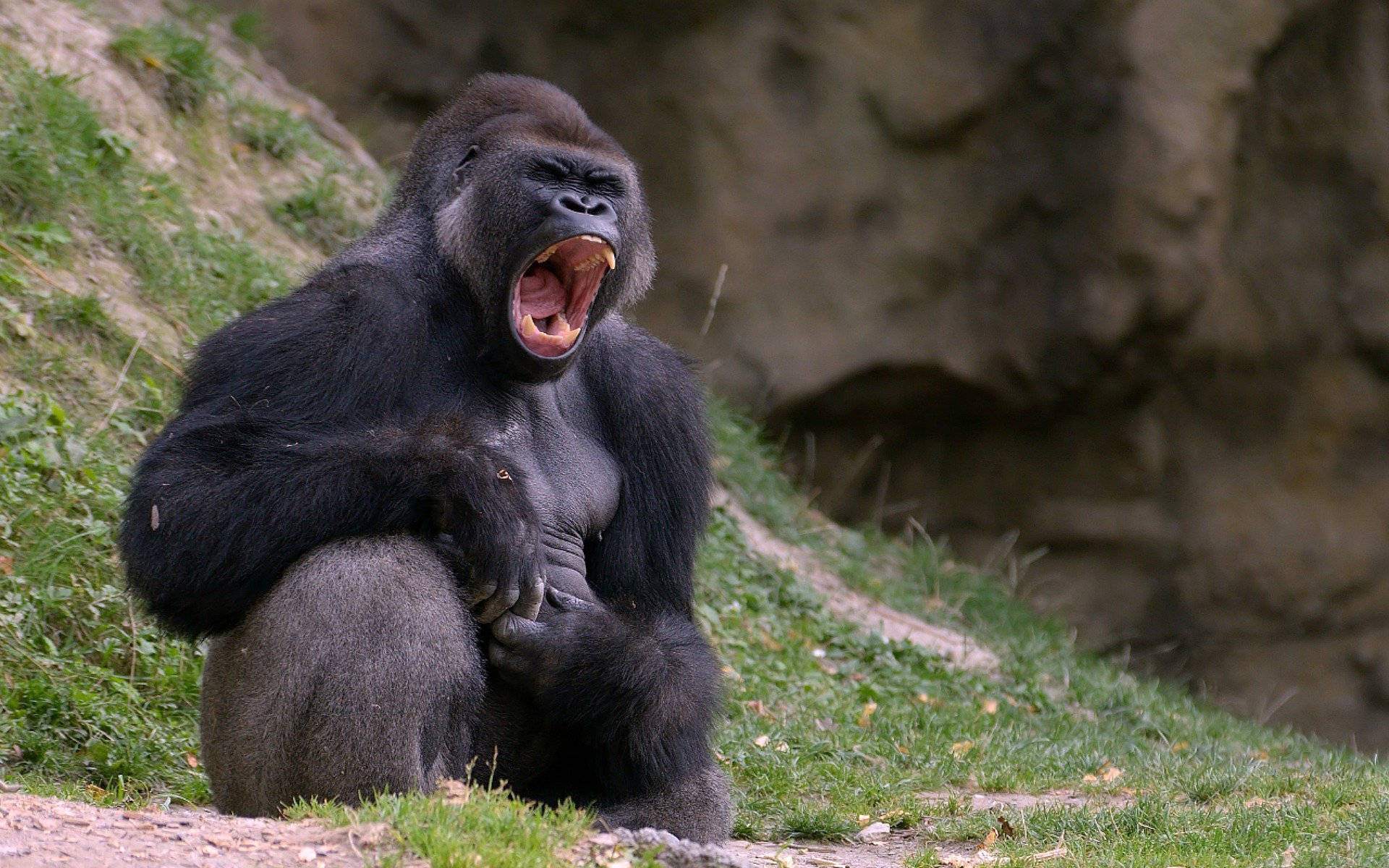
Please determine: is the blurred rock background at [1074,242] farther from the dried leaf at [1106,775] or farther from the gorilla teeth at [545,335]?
the gorilla teeth at [545,335]

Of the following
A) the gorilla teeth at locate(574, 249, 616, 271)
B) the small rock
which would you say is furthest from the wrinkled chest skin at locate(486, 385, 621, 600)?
the small rock

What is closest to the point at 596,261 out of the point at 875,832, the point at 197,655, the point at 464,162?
the point at 464,162

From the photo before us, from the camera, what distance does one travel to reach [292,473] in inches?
148

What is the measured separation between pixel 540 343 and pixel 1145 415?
7.11 metres

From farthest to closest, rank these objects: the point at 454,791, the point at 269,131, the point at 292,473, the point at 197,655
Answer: the point at 269,131 → the point at 197,655 → the point at 292,473 → the point at 454,791

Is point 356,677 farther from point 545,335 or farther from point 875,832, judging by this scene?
point 875,832

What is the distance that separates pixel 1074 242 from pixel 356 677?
24.3ft

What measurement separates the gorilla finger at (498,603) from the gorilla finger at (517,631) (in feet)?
0.08

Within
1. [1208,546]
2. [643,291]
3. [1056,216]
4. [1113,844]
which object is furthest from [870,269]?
[1113,844]

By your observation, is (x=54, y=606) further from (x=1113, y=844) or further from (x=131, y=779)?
(x=1113, y=844)

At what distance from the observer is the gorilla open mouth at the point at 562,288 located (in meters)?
4.16

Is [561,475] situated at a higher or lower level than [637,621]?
higher

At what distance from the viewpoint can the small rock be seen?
482cm

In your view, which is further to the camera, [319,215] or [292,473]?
[319,215]
